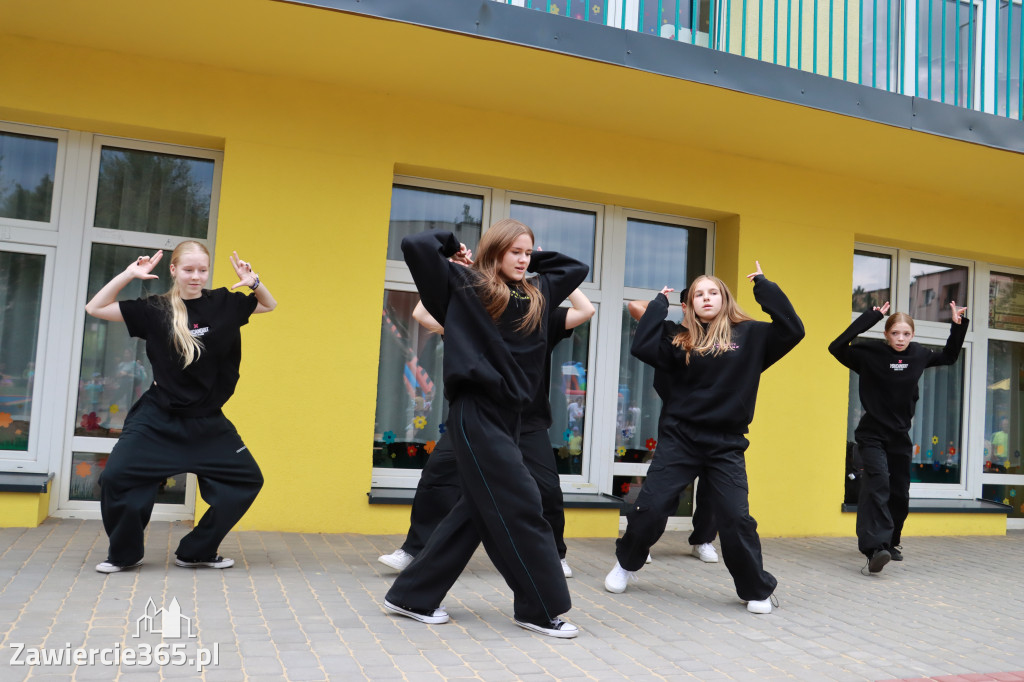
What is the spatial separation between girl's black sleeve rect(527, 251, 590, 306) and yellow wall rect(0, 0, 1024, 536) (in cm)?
184

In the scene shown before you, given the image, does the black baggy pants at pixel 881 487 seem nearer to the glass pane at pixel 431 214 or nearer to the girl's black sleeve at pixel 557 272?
the girl's black sleeve at pixel 557 272

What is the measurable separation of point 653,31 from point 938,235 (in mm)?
3101

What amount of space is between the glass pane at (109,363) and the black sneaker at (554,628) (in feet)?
12.0

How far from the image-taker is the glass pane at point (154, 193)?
6.07 m

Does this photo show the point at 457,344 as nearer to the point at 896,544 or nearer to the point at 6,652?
the point at 6,652

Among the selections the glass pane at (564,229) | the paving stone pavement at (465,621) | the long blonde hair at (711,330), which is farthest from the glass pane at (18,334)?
the long blonde hair at (711,330)

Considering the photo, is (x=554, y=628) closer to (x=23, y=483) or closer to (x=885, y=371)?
(x=885, y=371)

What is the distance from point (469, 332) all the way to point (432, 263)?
1.05 feet

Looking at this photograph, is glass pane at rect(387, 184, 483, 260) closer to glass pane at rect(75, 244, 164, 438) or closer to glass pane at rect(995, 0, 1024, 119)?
glass pane at rect(75, 244, 164, 438)

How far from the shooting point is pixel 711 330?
4.64 meters

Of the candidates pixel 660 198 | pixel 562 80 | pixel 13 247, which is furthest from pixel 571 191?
pixel 13 247

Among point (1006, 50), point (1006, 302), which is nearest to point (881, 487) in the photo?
point (1006, 302)

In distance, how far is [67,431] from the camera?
593 centimetres

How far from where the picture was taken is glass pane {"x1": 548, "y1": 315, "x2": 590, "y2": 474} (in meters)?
7.00
